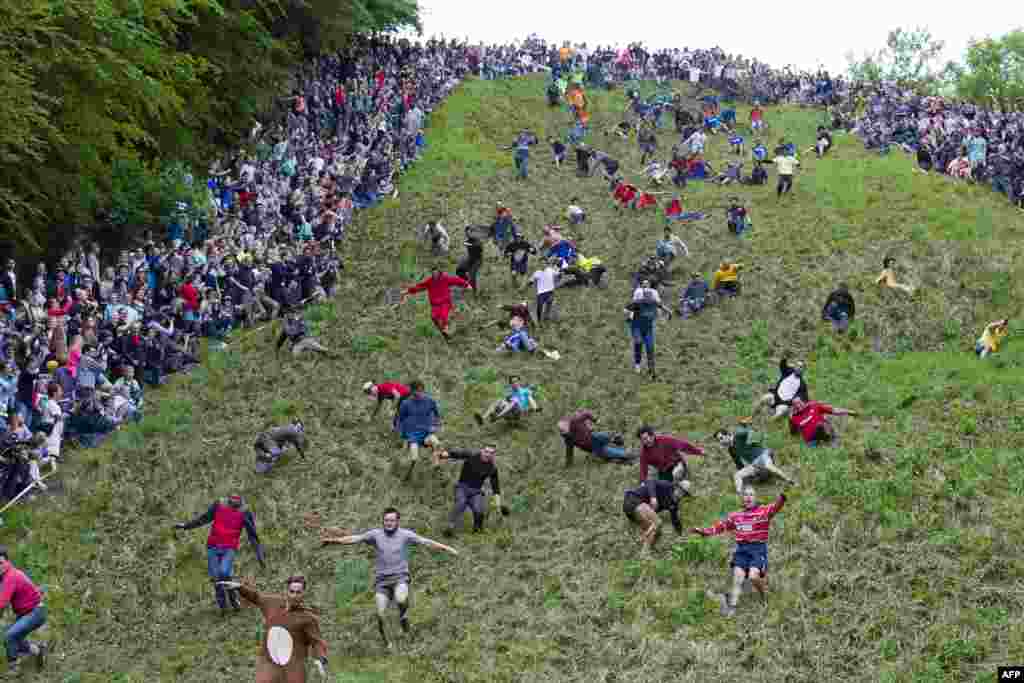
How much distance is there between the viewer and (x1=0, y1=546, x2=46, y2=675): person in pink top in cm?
1316

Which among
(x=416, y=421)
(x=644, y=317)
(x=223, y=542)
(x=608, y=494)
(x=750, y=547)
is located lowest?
(x=223, y=542)

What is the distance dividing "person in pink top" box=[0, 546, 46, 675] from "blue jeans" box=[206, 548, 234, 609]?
2.36 meters

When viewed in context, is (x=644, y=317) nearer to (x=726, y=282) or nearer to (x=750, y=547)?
(x=726, y=282)

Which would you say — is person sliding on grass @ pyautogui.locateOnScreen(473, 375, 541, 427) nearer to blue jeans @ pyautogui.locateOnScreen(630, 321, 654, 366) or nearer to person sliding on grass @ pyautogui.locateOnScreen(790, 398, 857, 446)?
blue jeans @ pyautogui.locateOnScreen(630, 321, 654, 366)

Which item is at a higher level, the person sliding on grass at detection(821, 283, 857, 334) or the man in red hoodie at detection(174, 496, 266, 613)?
the person sliding on grass at detection(821, 283, 857, 334)

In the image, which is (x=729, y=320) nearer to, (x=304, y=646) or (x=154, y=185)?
(x=154, y=185)

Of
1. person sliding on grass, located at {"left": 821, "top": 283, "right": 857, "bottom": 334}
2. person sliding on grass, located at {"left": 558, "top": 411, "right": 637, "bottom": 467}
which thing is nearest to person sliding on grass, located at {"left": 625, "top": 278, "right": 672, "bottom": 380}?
person sliding on grass, located at {"left": 558, "top": 411, "right": 637, "bottom": 467}

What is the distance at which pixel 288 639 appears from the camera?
11.1 metres

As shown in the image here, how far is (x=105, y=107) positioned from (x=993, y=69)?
89.9m

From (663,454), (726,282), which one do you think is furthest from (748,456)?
(726,282)

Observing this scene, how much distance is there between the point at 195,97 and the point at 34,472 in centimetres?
1687

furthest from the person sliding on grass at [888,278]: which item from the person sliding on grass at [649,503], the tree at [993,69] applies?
the tree at [993,69]

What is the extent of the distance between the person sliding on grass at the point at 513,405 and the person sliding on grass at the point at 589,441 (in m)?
1.78

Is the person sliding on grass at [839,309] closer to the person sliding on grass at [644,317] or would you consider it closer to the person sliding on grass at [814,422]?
the person sliding on grass at [644,317]
